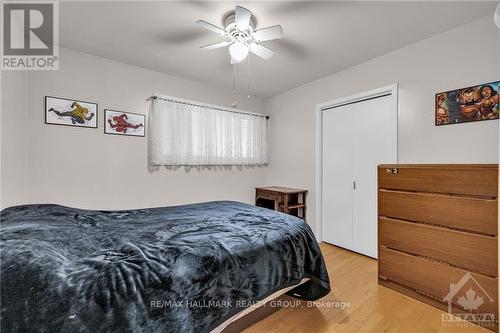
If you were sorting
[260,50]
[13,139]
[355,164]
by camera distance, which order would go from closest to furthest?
[13,139] → [260,50] → [355,164]

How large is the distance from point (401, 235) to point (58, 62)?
3974mm

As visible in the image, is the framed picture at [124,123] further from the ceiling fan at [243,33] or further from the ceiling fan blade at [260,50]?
the ceiling fan blade at [260,50]

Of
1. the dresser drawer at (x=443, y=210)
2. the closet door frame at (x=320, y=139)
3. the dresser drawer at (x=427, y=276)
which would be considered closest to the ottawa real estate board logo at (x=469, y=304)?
the dresser drawer at (x=427, y=276)

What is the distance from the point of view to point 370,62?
2.89 meters

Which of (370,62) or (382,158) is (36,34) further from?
(382,158)

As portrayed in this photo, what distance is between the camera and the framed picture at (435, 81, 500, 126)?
1992 millimetres

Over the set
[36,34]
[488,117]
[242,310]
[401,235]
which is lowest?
[242,310]

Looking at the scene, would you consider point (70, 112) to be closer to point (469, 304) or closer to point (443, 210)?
point (443, 210)

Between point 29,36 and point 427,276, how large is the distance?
14.3 feet

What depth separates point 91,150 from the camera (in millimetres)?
2766

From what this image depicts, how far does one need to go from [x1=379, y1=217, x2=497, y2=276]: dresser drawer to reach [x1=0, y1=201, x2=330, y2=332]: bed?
900 millimetres

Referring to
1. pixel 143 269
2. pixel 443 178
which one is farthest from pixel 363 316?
pixel 143 269

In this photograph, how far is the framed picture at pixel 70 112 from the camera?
2.52m

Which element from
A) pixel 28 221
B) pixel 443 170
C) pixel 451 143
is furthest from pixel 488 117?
pixel 28 221
